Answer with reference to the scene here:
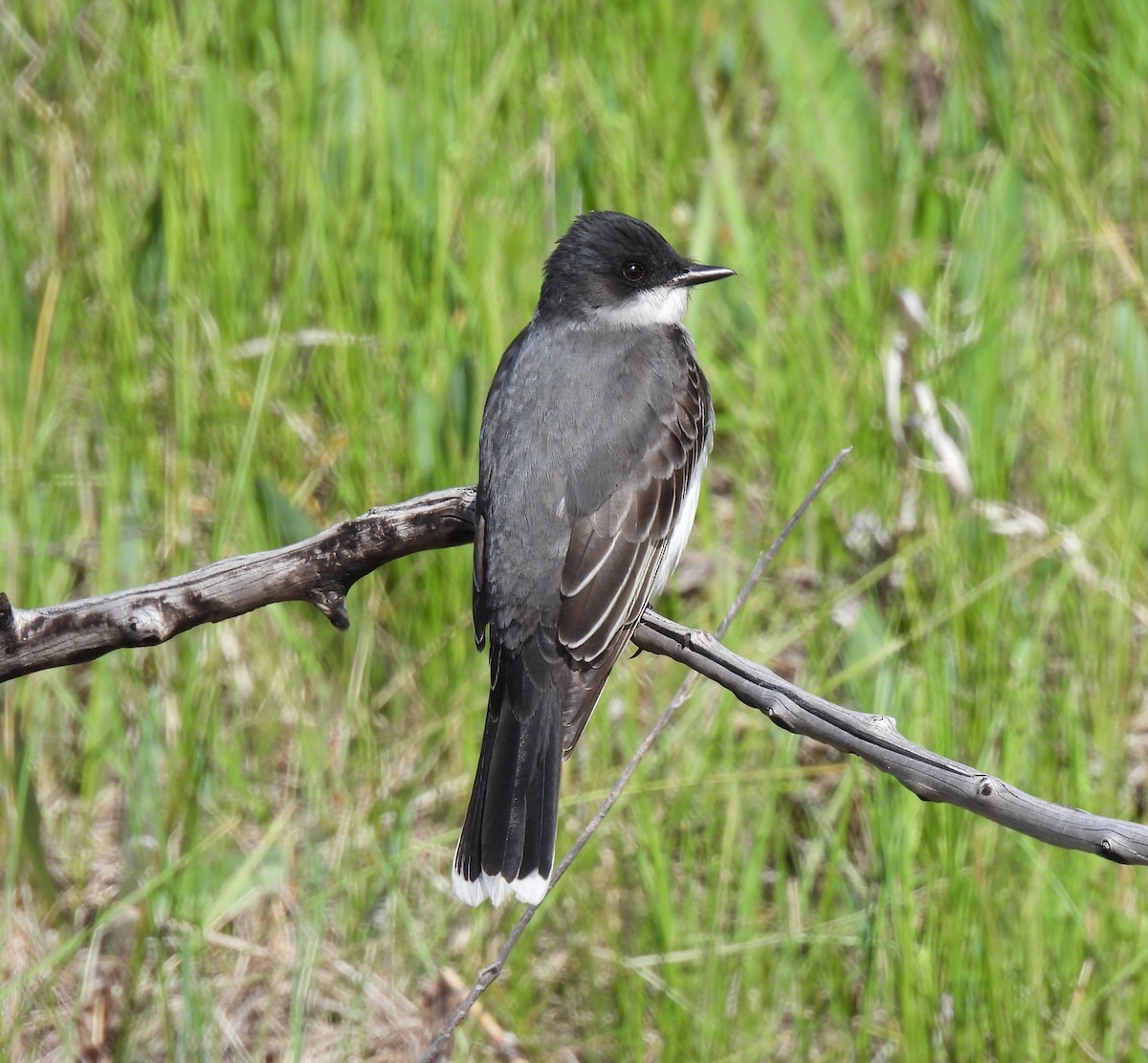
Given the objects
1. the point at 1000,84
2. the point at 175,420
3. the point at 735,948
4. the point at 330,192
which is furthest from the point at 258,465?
the point at 1000,84

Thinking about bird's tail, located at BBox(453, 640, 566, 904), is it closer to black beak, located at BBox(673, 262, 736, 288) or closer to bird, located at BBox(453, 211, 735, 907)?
bird, located at BBox(453, 211, 735, 907)

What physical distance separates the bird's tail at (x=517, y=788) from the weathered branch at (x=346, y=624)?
502 millimetres

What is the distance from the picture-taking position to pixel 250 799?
14.6 ft

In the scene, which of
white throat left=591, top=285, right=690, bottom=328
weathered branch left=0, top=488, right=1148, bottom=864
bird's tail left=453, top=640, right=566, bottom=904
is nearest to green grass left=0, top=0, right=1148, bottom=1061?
bird's tail left=453, top=640, right=566, bottom=904

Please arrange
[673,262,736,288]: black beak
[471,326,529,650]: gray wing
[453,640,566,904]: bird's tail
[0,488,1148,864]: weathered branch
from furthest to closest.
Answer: [673,262,736,288]: black beak, [471,326,529,650]: gray wing, [453,640,566,904]: bird's tail, [0,488,1148,864]: weathered branch

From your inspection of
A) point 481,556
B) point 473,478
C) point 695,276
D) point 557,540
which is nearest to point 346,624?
point 481,556

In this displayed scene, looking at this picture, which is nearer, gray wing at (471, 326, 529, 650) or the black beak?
gray wing at (471, 326, 529, 650)

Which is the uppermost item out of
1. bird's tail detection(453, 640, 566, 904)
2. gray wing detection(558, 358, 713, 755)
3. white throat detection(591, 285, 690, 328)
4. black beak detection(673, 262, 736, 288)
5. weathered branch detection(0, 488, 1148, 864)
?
black beak detection(673, 262, 736, 288)

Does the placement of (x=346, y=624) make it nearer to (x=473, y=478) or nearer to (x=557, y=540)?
(x=557, y=540)

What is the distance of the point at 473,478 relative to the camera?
16.5ft

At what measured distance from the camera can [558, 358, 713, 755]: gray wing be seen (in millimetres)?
3877

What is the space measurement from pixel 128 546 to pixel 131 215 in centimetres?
116

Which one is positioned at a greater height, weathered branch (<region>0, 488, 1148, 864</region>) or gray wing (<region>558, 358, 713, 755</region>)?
weathered branch (<region>0, 488, 1148, 864</region>)

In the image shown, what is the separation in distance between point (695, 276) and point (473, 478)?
97 cm
